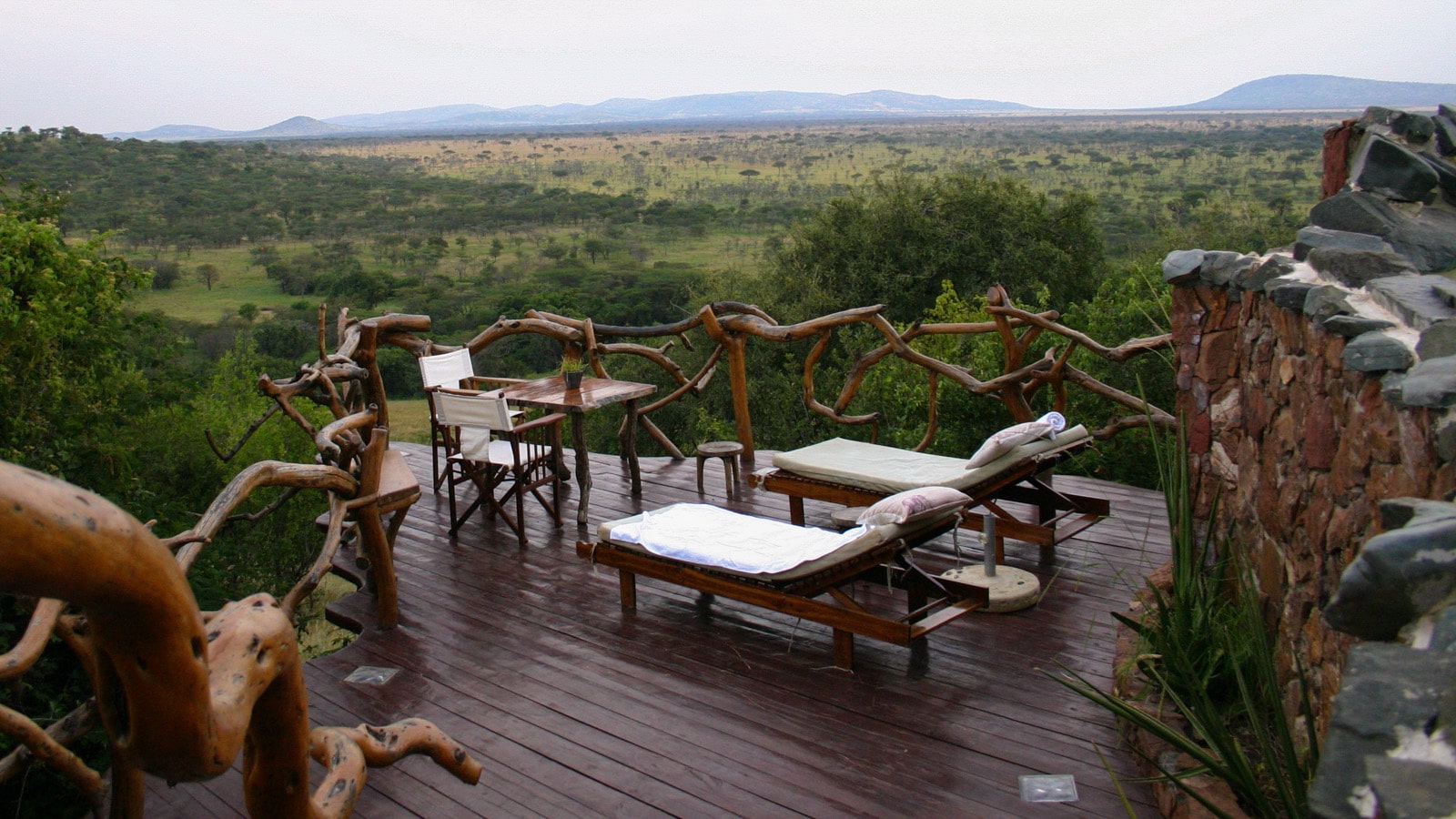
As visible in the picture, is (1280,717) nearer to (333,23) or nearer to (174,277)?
(174,277)

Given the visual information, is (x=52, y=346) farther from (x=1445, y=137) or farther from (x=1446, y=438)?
(x=1446, y=438)

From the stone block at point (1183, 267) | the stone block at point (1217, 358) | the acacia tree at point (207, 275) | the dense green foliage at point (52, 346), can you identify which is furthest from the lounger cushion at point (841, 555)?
the acacia tree at point (207, 275)

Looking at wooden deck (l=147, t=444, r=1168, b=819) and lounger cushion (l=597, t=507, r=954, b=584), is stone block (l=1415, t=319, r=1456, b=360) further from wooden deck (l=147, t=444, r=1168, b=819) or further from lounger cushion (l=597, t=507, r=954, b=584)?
lounger cushion (l=597, t=507, r=954, b=584)

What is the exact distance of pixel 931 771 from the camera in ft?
10.4

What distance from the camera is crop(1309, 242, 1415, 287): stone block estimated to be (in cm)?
245

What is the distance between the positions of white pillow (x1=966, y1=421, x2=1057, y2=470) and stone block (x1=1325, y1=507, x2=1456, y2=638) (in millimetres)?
3312

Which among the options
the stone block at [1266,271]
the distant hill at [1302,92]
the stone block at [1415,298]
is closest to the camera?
the stone block at [1415,298]

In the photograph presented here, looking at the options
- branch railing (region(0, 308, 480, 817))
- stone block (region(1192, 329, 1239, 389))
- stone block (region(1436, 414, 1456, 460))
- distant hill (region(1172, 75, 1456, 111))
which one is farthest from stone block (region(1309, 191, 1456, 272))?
distant hill (region(1172, 75, 1456, 111))

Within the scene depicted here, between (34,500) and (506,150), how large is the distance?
85896mm

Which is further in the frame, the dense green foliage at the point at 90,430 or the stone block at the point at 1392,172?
the dense green foliage at the point at 90,430

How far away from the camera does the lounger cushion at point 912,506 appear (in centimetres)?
394

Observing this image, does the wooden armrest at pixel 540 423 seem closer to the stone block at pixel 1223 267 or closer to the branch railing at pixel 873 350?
the branch railing at pixel 873 350

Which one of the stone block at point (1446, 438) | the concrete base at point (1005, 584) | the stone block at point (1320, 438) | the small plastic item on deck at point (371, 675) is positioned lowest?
the small plastic item on deck at point (371, 675)

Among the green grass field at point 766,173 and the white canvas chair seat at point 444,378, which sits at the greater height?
the white canvas chair seat at point 444,378
